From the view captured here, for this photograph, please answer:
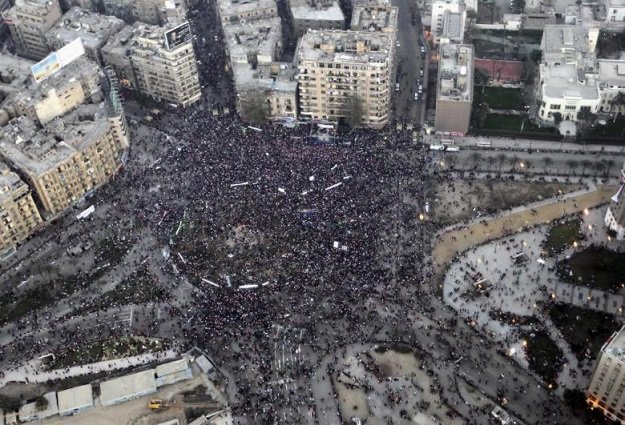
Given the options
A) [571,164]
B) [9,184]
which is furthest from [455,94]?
[9,184]

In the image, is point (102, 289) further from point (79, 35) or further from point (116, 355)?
point (79, 35)

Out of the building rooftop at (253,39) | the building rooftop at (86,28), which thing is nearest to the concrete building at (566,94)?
the building rooftop at (253,39)

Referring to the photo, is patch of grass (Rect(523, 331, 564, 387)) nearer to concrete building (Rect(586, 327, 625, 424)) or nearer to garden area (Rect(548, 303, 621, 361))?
garden area (Rect(548, 303, 621, 361))

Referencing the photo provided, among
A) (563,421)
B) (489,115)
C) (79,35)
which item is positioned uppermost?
(79,35)

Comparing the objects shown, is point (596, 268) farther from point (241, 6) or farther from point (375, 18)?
point (241, 6)

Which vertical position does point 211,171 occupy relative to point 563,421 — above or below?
above

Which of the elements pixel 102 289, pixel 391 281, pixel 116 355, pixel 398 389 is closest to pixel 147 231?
pixel 102 289
